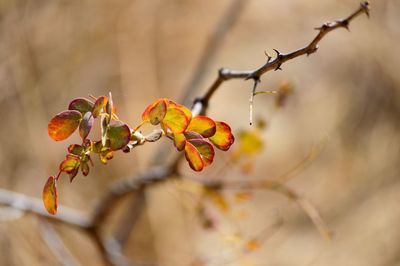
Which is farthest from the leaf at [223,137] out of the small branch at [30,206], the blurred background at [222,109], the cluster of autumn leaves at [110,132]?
the blurred background at [222,109]

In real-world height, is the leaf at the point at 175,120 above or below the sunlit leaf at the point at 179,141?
above

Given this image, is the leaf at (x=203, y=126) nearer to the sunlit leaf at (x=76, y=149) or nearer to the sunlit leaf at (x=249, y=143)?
the sunlit leaf at (x=76, y=149)

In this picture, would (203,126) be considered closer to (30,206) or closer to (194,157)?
(194,157)

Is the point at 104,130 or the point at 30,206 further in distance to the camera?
the point at 30,206

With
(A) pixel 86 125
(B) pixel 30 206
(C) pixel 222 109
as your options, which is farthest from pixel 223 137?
(C) pixel 222 109

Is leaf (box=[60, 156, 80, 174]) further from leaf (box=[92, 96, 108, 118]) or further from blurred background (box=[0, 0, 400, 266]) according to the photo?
blurred background (box=[0, 0, 400, 266])

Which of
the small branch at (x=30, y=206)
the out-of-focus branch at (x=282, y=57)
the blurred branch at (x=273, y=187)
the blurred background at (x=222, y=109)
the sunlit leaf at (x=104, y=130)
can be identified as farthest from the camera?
the blurred background at (x=222, y=109)

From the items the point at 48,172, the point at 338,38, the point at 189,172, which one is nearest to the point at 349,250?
the point at 189,172
